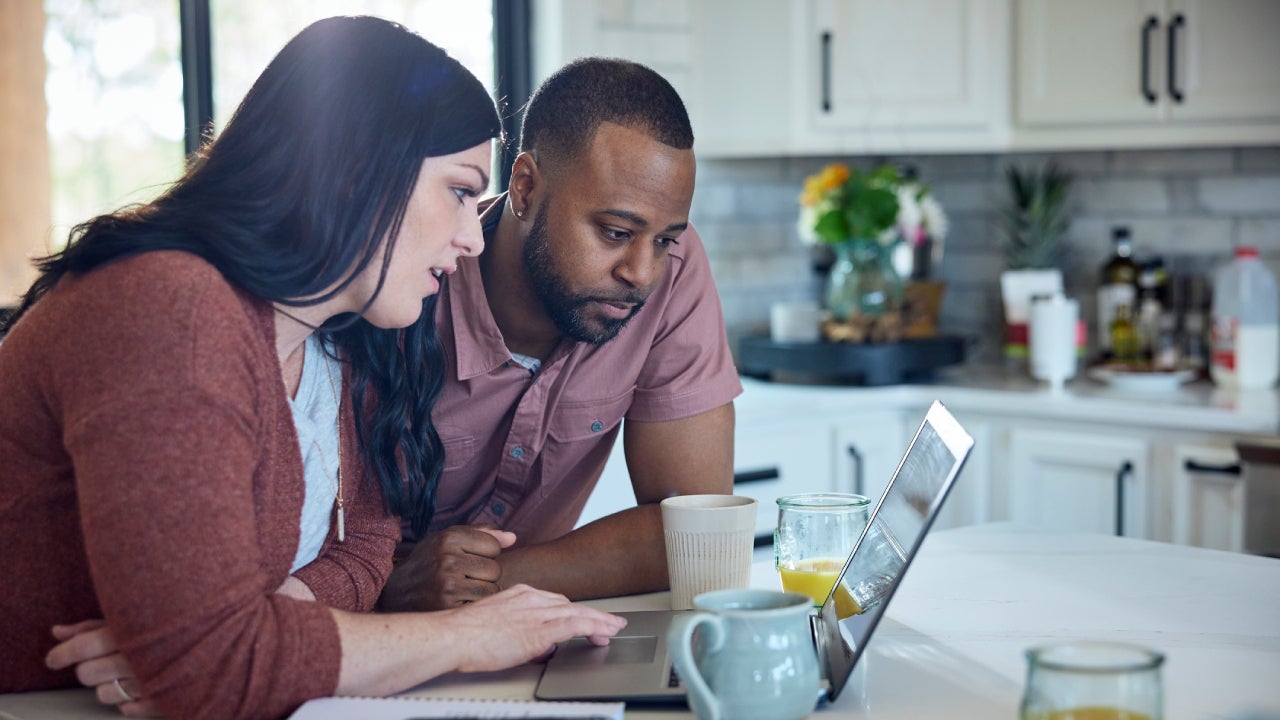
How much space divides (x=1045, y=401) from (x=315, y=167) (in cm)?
218

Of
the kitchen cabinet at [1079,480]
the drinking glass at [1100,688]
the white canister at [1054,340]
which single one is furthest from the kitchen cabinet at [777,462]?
the drinking glass at [1100,688]

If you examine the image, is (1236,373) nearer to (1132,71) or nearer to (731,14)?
(1132,71)

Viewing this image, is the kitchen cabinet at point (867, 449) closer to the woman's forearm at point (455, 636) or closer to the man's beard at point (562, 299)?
the man's beard at point (562, 299)

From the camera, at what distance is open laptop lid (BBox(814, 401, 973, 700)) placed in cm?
103

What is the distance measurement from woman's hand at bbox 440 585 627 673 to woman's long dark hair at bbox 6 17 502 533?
1.11 feet

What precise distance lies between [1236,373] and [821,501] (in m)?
2.04

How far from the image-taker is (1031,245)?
3484 millimetres

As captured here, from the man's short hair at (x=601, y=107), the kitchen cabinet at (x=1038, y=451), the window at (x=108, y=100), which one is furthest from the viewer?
the kitchen cabinet at (x=1038, y=451)

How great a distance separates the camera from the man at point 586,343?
5.13 ft

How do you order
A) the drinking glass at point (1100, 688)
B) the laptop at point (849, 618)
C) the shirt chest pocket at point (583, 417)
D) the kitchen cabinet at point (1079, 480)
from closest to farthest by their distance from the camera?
1. the drinking glass at point (1100, 688)
2. the laptop at point (849, 618)
3. the shirt chest pocket at point (583, 417)
4. the kitchen cabinet at point (1079, 480)

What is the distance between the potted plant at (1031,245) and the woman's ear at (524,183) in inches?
80.5

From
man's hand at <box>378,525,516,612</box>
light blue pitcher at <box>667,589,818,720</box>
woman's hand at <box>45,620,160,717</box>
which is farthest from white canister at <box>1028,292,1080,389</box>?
woman's hand at <box>45,620,160,717</box>

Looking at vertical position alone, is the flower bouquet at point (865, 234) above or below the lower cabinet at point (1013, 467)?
above

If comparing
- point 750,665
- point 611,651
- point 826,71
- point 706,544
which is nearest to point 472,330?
point 706,544
